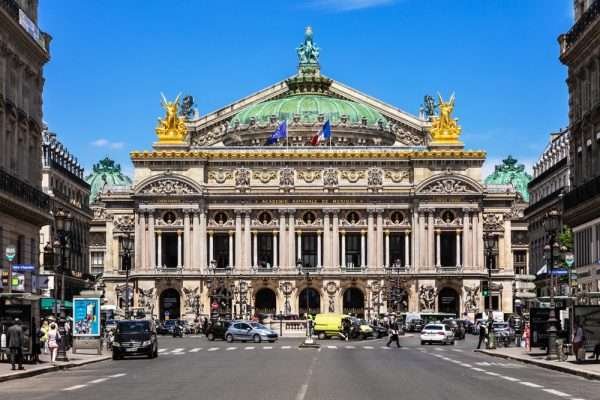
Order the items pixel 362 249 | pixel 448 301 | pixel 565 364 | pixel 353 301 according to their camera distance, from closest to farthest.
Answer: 1. pixel 565 364
2. pixel 448 301
3. pixel 353 301
4. pixel 362 249

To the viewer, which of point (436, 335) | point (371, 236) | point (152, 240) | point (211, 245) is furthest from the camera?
point (211, 245)

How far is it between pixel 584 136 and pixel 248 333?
4531cm

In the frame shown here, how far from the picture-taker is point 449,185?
181 meters

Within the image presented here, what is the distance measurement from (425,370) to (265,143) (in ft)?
464

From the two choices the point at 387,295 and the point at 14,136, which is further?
the point at 387,295

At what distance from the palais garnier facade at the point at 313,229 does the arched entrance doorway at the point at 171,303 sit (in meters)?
0.19

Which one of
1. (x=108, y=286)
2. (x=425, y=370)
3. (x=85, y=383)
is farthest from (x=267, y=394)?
(x=108, y=286)

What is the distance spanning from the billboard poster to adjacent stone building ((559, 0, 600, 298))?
88.8 ft

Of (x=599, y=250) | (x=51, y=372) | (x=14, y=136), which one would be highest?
(x=14, y=136)

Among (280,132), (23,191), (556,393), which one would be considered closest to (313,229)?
(280,132)

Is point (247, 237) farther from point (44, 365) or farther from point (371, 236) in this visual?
point (44, 365)

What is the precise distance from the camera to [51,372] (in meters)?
56.9

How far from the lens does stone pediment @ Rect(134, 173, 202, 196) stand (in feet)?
594

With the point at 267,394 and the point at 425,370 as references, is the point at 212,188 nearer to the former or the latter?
the point at 425,370
